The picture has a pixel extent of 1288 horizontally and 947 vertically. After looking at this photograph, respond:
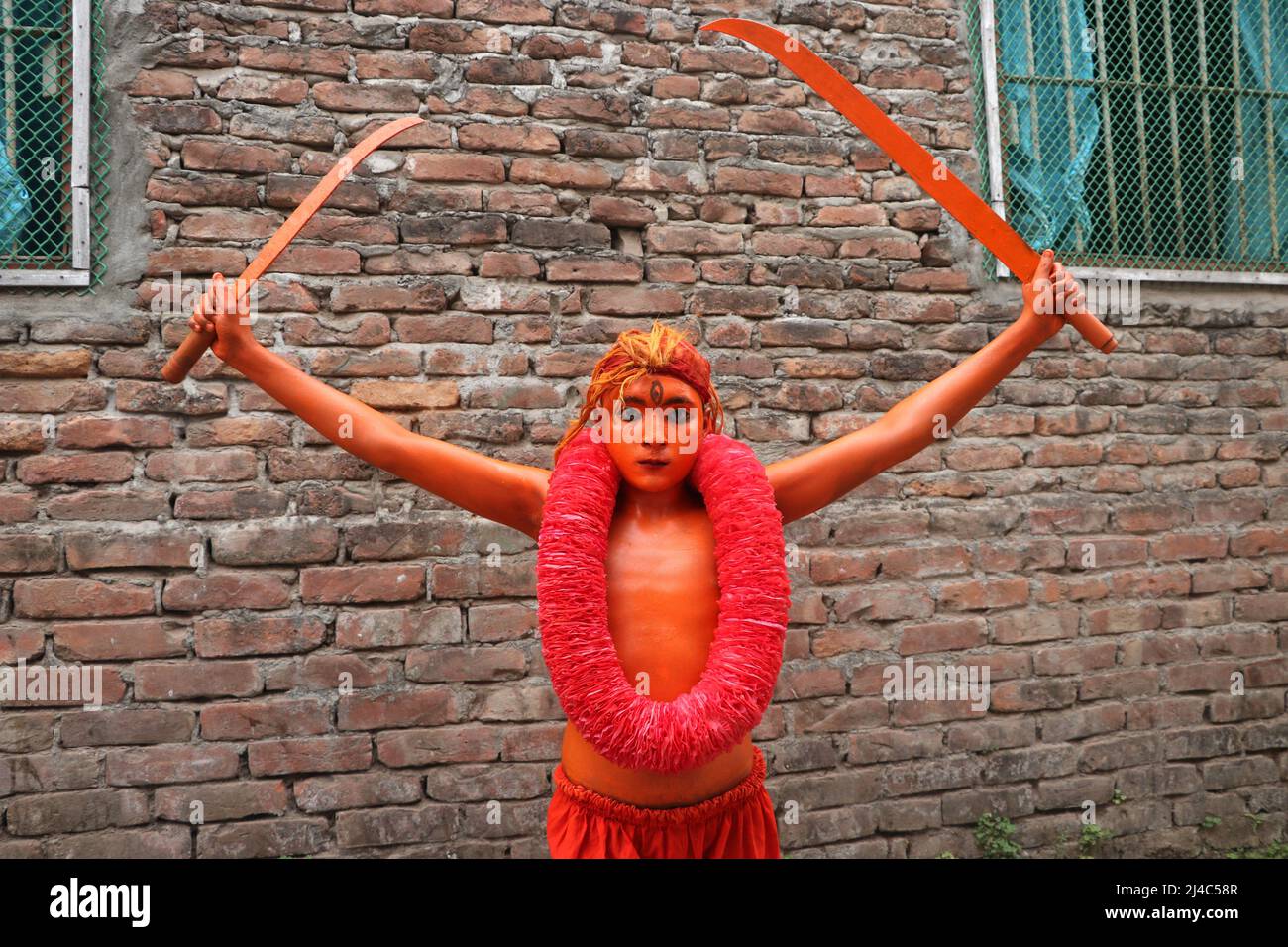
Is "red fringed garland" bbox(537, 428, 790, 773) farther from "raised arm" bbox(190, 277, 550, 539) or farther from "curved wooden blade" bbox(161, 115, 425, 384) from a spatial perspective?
"curved wooden blade" bbox(161, 115, 425, 384)

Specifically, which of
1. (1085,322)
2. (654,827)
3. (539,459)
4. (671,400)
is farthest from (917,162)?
(539,459)

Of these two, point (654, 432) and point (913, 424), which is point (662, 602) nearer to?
point (654, 432)

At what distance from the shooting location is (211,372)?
3.18 metres

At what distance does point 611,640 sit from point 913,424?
0.89m

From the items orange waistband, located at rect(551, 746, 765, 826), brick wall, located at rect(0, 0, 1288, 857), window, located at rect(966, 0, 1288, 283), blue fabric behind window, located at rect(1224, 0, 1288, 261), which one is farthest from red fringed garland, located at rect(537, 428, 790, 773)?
blue fabric behind window, located at rect(1224, 0, 1288, 261)

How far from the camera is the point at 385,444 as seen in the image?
2.16m

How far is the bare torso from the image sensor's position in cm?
204

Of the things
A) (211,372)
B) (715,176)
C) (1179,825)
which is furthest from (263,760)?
(1179,825)

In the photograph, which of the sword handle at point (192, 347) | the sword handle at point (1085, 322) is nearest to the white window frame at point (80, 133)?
the sword handle at point (192, 347)

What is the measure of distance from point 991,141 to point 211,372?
306cm

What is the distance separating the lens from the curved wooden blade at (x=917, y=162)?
2.13 meters

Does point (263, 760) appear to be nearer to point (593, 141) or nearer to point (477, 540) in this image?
point (477, 540)

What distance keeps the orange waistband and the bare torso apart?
12 mm

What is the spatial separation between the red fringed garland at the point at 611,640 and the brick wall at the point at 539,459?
1.34 meters
